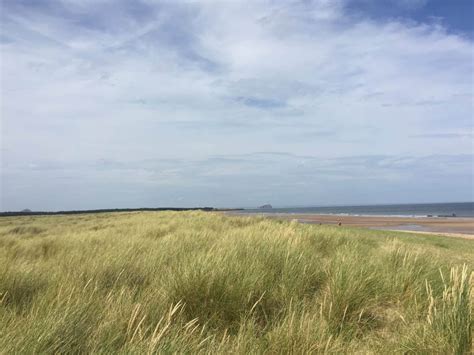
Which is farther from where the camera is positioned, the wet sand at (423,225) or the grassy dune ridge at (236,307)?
the wet sand at (423,225)

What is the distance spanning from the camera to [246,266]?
180 inches

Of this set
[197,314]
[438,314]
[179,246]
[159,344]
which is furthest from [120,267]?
[438,314]

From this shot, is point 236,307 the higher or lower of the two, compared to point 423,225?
higher

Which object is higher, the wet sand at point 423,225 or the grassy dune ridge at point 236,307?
the grassy dune ridge at point 236,307

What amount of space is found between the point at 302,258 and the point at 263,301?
5.23ft

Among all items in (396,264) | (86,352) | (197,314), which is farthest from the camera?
(396,264)

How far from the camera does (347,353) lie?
2.95 meters

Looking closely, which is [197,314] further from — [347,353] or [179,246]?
[179,246]

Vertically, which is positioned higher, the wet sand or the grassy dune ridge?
the grassy dune ridge

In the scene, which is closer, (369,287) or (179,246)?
(369,287)

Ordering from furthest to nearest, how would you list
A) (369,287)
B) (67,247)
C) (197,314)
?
(67,247) → (369,287) → (197,314)

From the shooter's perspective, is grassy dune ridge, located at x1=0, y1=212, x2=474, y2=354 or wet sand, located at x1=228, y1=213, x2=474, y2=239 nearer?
grassy dune ridge, located at x1=0, y1=212, x2=474, y2=354

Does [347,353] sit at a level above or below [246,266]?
below

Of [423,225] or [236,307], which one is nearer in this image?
[236,307]
